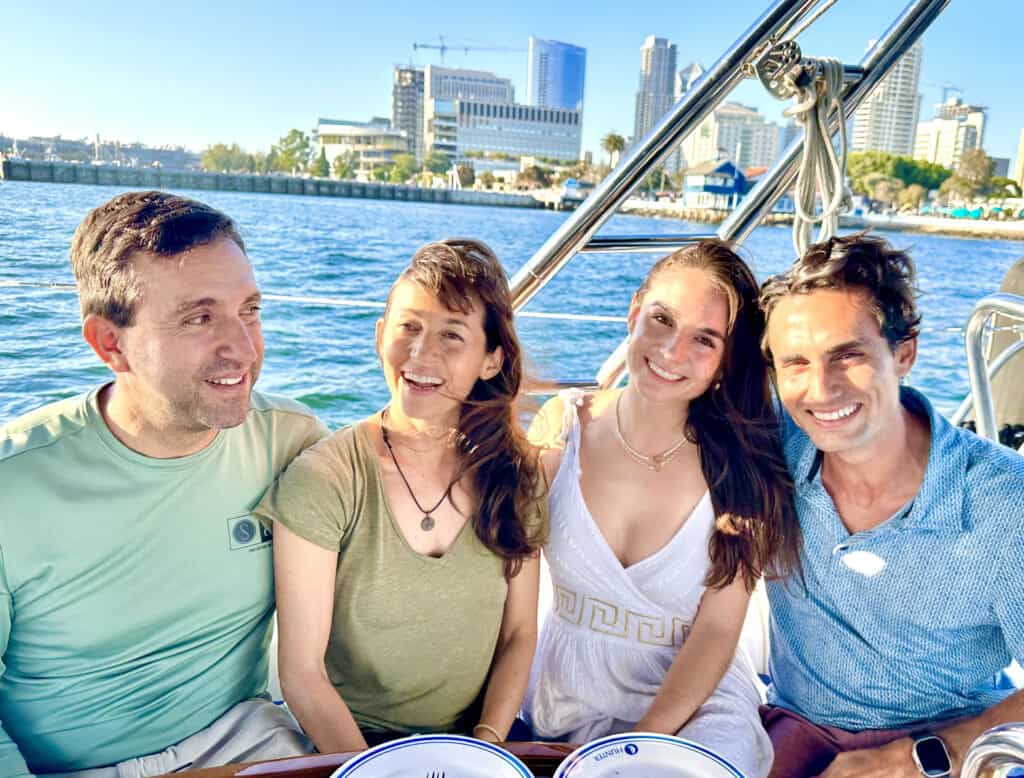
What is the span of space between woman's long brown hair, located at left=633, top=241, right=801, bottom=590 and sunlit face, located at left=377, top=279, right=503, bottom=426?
1.31 feet

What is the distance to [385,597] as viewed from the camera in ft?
4.06

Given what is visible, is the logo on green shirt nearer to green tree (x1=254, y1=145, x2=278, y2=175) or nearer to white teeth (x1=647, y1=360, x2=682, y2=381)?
white teeth (x1=647, y1=360, x2=682, y2=381)

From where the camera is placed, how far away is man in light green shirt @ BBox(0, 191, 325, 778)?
1122mm

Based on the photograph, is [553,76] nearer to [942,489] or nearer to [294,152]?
[294,152]

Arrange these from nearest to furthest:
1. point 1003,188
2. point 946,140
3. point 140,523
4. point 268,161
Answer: point 140,523, point 1003,188, point 946,140, point 268,161

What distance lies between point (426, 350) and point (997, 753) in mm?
963

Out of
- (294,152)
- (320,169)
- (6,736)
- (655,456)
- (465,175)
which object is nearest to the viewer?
(6,736)

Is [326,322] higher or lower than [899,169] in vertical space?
lower

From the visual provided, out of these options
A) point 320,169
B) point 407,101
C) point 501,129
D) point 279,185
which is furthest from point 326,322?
point 407,101

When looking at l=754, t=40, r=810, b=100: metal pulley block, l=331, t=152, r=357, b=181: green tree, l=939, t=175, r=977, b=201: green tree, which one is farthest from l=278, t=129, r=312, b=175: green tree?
l=754, t=40, r=810, b=100: metal pulley block

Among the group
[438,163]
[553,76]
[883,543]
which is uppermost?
[553,76]

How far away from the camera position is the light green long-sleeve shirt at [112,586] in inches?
43.6

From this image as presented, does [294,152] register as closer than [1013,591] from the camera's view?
No

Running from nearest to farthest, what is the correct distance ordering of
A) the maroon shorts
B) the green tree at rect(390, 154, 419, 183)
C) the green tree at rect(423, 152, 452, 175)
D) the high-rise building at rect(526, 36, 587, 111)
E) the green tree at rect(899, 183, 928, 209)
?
the maroon shorts
the green tree at rect(899, 183, 928, 209)
the green tree at rect(390, 154, 419, 183)
the green tree at rect(423, 152, 452, 175)
the high-rise building at rect(526, 36, 587, 111)
